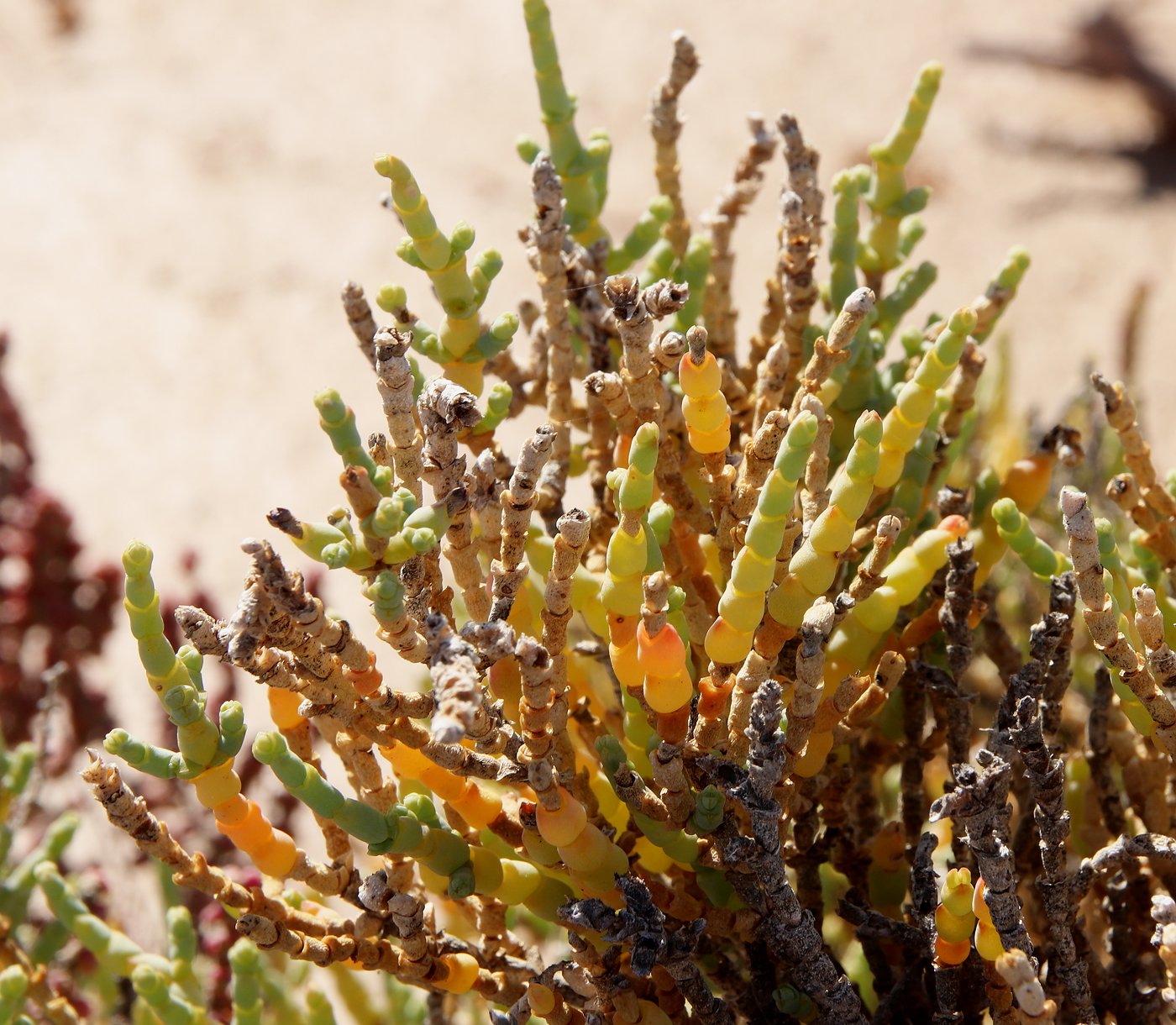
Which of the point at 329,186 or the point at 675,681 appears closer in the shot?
the point at 675,681

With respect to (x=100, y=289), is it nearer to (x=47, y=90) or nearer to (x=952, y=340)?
(x=47, y=90)

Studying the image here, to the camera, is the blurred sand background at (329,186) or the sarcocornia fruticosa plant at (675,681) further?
the blurred sand background at (329,186)

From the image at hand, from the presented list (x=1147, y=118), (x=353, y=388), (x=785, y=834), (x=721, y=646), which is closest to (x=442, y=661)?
(x=721, y=646)

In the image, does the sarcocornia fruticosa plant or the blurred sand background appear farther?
the blurred sand background

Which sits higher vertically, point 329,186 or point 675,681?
point 329,186
